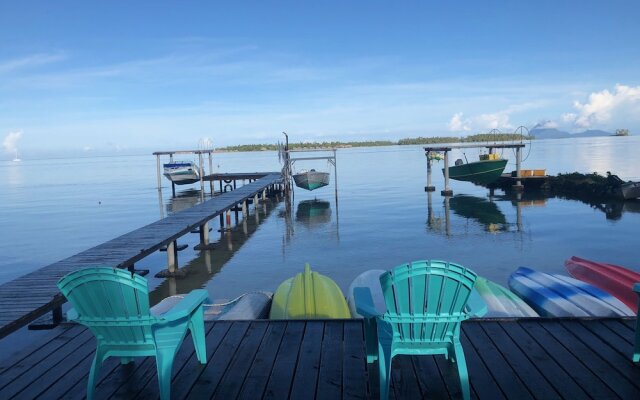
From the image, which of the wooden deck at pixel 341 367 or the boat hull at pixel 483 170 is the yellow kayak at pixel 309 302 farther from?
the boat hull at pixel 483 170

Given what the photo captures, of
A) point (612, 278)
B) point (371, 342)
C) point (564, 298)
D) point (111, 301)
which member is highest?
point (111, 301)

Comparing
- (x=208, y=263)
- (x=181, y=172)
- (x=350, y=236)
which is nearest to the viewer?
(x=208, y=263)

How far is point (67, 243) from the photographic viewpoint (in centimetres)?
1733

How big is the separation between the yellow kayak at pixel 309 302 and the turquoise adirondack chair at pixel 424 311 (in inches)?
110

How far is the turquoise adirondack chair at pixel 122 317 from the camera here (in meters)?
3.63

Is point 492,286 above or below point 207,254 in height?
above

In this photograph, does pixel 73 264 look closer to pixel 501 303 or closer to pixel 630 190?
pixel 501 303

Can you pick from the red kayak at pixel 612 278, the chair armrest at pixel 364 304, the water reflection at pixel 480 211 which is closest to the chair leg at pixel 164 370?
the chair armrest at pixel 364 304

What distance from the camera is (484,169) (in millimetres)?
29344

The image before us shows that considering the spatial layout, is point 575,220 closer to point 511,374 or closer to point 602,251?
point 602,251

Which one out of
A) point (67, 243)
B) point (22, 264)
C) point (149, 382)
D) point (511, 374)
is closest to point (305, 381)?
point (149, 382)

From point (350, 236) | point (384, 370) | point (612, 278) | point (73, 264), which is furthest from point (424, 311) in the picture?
point (350, 236)

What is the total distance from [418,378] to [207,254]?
11853 mm

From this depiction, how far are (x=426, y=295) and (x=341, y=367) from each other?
112 centimetres
